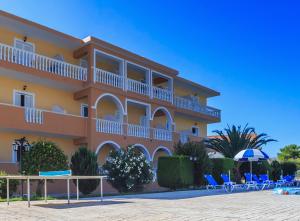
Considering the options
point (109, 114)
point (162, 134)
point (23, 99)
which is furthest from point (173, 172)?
point (23, 99)

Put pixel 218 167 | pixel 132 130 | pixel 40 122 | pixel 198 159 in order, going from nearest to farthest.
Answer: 1. pixel 40 122
2. pixel 198 159
3. pixel 132 130
4. pixel 218 167

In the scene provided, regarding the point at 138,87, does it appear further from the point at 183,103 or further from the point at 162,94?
the point at 183,103

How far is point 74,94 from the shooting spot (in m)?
25.7

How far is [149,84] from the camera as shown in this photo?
95.3 ft

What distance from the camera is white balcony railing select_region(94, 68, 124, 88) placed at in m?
25.1

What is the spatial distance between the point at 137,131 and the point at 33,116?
26.5 feet

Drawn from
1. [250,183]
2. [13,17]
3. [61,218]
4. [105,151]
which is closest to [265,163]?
[250,183]

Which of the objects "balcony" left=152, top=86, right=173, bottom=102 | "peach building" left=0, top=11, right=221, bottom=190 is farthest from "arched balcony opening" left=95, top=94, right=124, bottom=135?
"balcony" left=152, top=86, right=173, bottom=102

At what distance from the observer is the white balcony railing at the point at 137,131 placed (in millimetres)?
26906

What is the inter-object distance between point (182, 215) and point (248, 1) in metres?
12.0

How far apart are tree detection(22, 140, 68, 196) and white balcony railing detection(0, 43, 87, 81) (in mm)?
5549

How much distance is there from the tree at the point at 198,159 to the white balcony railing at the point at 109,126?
4.05 meters

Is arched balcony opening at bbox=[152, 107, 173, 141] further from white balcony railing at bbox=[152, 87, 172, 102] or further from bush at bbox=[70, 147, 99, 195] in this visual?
bush at bbox=[70, 147, 99, 195]

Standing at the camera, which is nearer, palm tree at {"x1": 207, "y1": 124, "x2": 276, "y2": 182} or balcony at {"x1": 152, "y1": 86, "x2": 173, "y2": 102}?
balcony at {"x1": 152, "y1": 86, "x2": 173, "y2": 102}
